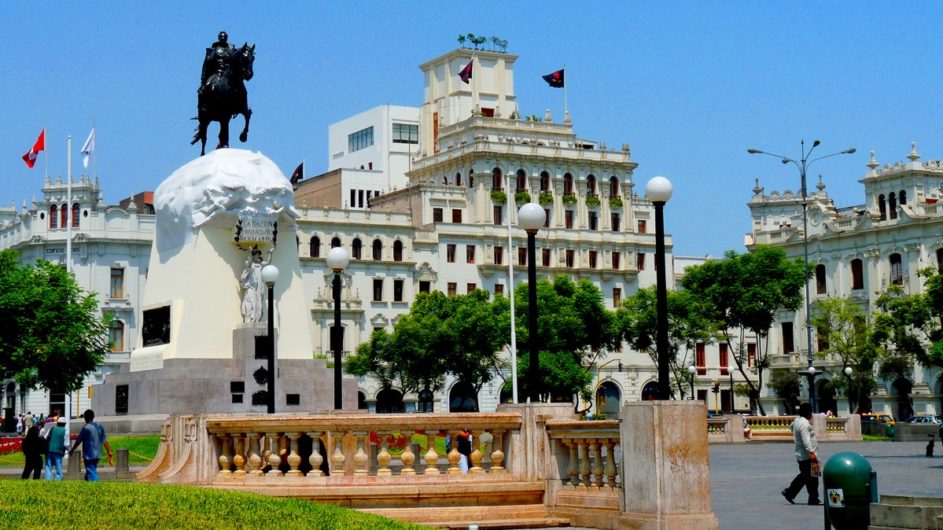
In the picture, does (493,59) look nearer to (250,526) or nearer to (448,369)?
(448,369)

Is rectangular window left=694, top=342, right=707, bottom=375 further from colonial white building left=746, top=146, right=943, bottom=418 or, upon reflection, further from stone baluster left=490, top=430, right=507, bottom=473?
stone baluster left=490, top=430, right=507, bottom=473

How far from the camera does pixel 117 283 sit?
3880 inches

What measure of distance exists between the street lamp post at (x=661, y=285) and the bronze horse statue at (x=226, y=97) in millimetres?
21200

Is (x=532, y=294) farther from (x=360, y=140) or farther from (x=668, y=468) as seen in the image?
(x=360, y=140)

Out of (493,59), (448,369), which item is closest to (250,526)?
(448,369)

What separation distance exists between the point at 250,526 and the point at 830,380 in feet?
286

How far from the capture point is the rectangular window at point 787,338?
107 meters

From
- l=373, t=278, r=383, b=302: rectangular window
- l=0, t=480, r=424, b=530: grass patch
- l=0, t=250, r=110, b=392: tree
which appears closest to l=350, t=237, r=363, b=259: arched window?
l=373, t=278, r=383, b=302: rectangular window

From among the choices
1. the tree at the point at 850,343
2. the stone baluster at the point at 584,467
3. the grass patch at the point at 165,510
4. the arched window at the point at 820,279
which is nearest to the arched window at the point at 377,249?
the tree at the point at 850,343

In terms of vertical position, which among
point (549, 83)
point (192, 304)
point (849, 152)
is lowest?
point (192, 304)

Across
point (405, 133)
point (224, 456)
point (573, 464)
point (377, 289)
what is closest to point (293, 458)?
point (224, 456)

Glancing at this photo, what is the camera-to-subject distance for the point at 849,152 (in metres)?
74.9

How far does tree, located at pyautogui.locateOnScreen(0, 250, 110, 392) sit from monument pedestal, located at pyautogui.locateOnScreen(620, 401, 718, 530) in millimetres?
49132

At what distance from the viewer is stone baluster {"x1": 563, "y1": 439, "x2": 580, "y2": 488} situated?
21172mm
